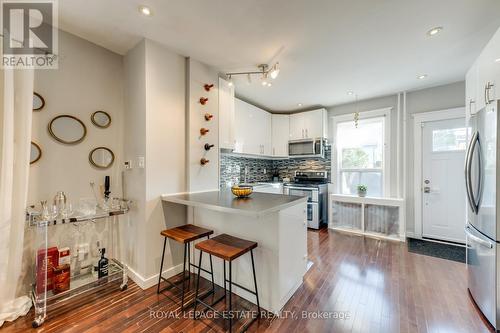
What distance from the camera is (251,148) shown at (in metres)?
4.06

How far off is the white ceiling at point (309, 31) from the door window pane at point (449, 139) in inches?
33.8

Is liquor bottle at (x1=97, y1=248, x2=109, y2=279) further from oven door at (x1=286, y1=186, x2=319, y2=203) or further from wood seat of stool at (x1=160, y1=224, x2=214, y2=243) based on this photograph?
oven door at (x1=286, y1=186, x2=319, y2=203)

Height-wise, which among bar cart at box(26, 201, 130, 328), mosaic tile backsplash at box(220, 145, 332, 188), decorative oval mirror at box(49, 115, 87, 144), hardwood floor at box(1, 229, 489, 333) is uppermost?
decorative oval mirror at box(49, 115, 87, 144)

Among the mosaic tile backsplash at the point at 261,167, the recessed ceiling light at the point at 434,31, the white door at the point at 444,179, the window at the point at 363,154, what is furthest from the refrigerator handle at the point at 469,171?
the mosaic tile backsplash at the point at 261,167

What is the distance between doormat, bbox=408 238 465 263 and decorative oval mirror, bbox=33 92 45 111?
482 cm

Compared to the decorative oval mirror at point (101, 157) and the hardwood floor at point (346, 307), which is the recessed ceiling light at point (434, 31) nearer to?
the hardwood floor at point (346, 307)

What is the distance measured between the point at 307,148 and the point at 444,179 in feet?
7.51

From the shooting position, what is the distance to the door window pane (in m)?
3.17

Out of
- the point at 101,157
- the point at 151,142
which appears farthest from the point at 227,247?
the point at 101,157

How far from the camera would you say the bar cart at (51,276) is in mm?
1648

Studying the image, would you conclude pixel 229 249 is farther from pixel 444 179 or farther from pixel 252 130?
pixel 444 179

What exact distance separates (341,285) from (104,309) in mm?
2266

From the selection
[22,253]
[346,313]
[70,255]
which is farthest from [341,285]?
[22,253]

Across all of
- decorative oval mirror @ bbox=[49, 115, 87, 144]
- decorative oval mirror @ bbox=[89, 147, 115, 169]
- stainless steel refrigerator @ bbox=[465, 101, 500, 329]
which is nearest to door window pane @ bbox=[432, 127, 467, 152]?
stainless steel refrigerator @ bbox=[465, 101, 500, 329]
